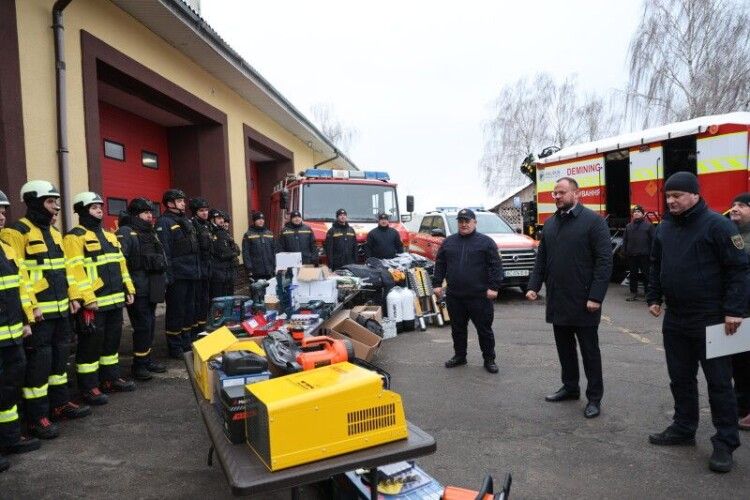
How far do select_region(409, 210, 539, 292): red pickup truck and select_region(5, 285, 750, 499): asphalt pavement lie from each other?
4039mm

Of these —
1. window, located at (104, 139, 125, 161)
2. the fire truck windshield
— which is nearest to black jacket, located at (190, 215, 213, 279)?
the fire truck windshield

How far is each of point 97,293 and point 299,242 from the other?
13.8 ft

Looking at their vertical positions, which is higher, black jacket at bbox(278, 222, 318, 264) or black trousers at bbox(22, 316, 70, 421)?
black jacket at bbox(278, 222, 318, 264)

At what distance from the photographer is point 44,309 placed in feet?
13.7

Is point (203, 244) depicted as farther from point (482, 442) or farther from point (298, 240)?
point (482, 442)

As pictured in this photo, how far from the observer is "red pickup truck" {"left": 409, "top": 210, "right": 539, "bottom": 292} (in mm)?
10391

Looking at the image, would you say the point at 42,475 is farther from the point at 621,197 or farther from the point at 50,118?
the point at 621,197

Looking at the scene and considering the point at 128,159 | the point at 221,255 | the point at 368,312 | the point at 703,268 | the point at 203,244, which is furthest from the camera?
the point at 128,159

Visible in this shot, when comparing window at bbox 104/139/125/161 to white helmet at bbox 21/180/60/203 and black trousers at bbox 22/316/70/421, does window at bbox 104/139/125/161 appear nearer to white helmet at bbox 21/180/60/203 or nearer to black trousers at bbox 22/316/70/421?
white helmet at bbox 21/180/60/203

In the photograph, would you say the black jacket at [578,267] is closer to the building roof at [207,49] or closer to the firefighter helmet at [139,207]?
the firefighter helmet at [139,207]

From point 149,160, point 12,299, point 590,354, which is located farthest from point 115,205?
point 590,354

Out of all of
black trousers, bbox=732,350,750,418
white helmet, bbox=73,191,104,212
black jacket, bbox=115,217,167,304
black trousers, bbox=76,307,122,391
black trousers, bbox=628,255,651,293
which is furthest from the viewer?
black trousers, bbox=628,255,651,293

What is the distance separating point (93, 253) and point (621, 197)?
11.9 m

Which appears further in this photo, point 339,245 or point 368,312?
point 339,245
